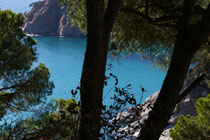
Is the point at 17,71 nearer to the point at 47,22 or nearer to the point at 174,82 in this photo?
the point at 174,82

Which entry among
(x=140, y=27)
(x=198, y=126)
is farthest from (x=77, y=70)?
(x=198, y=126)

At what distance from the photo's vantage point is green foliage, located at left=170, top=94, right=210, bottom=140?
3771mm

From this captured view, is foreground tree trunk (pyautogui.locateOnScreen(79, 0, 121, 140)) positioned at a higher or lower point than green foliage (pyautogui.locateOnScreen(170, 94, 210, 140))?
higher

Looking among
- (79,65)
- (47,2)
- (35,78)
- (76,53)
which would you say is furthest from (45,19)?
(35,78)

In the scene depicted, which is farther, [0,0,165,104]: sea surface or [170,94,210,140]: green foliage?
[0,0,165,104]: sea surface

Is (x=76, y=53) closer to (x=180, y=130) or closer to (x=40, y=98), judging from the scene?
(x=40, y=98)

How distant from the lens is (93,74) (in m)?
1.56

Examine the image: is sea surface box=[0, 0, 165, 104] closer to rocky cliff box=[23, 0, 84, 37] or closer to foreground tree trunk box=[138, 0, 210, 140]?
rocky cliff box=[23, 0, 84, 37]

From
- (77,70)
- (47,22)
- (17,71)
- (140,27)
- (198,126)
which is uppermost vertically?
Answer: (47,22)

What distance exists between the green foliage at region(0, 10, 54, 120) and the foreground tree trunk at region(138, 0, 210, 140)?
413 cm

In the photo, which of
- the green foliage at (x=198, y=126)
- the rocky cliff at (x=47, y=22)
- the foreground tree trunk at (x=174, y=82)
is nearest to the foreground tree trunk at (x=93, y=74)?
the foreground tree trunk at (x=174, y=82)

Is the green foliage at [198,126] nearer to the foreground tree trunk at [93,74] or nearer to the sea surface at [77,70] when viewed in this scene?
the foreground tree trunk at [93,74]

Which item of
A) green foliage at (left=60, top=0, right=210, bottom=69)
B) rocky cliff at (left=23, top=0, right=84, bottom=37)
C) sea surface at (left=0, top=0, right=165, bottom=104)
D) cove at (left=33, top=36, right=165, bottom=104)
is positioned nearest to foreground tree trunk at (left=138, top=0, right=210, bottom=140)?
green foliage at (left=60, top=0, right=210, bottom=69)

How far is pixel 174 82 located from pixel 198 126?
8.28ft
